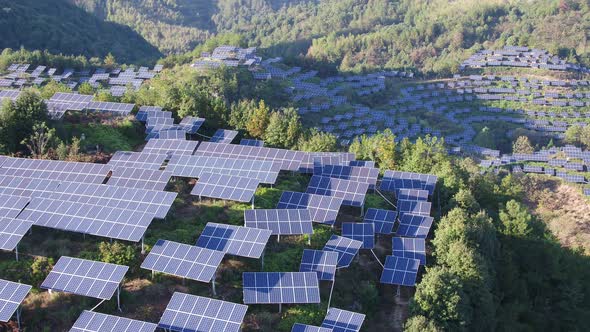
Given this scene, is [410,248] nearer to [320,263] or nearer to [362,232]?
[362,232]

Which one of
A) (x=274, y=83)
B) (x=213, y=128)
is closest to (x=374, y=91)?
(x=274, y=83)

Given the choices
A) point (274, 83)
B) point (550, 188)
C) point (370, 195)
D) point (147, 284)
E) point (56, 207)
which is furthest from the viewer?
point (274, 83)

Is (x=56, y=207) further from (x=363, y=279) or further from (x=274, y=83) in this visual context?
(x=274, y=83)

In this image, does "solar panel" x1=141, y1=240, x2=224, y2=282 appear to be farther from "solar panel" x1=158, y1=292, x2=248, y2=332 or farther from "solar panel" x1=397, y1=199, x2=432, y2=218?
"solar panel" x1=397, y1=199, x2=432, y2=218

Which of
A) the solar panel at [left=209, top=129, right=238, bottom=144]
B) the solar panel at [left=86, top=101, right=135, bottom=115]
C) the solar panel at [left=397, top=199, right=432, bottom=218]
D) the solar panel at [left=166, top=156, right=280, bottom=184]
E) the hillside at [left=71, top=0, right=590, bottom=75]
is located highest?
the solar panel at [left=166, top=156, right=280, bottom=184]

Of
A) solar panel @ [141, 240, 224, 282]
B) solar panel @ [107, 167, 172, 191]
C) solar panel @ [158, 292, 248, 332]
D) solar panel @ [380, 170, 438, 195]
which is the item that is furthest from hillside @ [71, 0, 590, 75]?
solar panel @ [158, 292, 248, 332]
